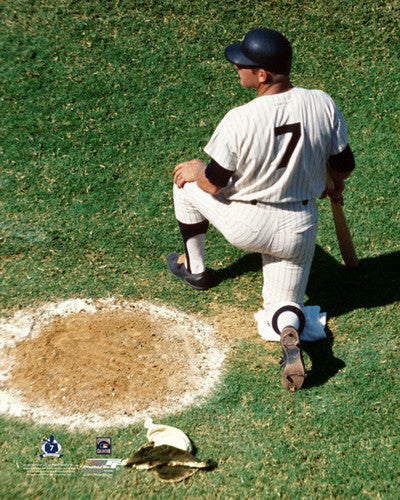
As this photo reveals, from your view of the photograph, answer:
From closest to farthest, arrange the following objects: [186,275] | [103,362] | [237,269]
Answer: [103,362]
[186,275]
[237,269]

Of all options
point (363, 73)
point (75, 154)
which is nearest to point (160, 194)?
point (75, 154)

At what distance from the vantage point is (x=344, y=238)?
15.3 ft

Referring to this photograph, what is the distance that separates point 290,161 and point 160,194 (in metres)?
2.38

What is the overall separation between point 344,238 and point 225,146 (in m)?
1.72

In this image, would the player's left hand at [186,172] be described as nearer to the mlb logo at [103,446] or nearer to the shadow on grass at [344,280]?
the shadow on grass at [344,280]

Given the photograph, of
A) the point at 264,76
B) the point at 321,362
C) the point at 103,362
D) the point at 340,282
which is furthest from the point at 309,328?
the point at 264,76

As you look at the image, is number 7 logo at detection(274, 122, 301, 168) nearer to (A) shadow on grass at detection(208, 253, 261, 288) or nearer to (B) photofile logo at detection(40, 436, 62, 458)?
(A) shadow on grass at detection(208, 253, 261, 288)

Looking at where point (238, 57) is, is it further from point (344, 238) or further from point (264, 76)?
point (344, 238)

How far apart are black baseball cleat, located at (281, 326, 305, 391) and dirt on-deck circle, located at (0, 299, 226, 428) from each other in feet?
1.73

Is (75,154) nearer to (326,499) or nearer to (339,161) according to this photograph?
(339,161)

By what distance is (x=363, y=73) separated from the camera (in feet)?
21.2

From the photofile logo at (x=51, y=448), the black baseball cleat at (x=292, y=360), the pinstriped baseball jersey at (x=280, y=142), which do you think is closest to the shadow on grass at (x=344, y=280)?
the black baseball cleat at (x=292, y=360)

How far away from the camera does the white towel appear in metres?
4.21

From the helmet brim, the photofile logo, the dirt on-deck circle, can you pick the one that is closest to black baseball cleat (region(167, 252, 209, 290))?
the dirt on-deck circle
